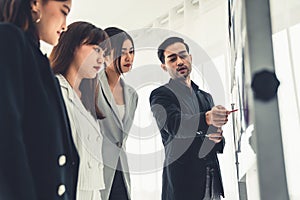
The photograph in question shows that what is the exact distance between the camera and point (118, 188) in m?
1.07

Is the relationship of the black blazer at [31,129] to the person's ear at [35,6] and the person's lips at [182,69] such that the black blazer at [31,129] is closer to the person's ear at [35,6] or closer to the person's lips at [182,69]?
the person's ear at [35,6]

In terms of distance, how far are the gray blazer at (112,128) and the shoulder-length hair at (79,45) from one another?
0.08ft

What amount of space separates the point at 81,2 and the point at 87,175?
1.66 ft

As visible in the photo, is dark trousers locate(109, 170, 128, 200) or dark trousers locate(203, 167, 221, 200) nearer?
dark trousers locate(109, 170, 128, 200)

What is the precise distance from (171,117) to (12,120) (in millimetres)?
511

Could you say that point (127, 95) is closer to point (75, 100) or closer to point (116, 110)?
point (116, 110)

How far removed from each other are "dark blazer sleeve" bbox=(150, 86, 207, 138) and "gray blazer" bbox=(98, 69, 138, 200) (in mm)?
84

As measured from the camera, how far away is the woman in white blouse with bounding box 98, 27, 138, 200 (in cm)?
107

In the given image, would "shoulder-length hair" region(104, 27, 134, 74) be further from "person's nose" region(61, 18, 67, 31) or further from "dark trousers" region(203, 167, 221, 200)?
"dark trousers" region(203, 167, 221, 200)

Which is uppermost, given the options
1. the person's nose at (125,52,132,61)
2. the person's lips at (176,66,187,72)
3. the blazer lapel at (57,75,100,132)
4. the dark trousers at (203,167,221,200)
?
the person's nose at (125,52,132,61)

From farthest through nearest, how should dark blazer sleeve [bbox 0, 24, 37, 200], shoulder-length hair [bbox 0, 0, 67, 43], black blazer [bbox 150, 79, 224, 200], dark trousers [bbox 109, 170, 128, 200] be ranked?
black blazer [bbox 150, 79, 224, 200], dark trousers [bbox 109, 170, 128, 200], shoulder-length hair [bbox 0, 0, 67, 43], dark blazer sleeve [bbox 0, 24, 37, 200]

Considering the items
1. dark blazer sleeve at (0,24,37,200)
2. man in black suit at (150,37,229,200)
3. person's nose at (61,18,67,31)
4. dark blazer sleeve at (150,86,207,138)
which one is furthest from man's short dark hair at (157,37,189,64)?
dark blazer sleeve at (0,24,37,200)

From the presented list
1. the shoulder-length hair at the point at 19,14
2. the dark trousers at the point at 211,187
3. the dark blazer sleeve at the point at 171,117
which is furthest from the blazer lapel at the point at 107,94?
the dark trousers at the point at 211,187

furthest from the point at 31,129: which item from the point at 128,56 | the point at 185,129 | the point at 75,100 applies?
the point at 185,129
